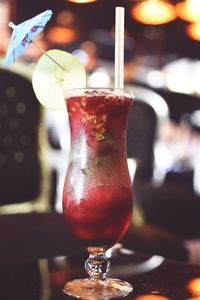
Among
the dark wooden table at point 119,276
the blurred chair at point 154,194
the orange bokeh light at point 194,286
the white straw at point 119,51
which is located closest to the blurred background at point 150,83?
the blurred chair at point 154,194

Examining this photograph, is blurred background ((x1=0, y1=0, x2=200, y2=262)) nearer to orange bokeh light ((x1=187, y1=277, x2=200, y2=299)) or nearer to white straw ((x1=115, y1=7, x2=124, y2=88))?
orange bokeh light ((x1=187, y1=277, x2=200, y2=299))

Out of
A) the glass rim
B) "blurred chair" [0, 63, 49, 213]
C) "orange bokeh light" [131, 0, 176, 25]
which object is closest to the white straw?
the glass rim

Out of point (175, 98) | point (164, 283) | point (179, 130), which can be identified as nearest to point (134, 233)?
point (164, 283)

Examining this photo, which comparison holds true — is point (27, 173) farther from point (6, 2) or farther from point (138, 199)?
point (6, 2)

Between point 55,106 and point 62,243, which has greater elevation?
point 55,106

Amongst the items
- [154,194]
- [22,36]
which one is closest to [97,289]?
[22,36]

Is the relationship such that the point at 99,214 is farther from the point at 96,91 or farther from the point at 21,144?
the point at 21,144
